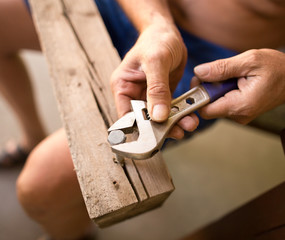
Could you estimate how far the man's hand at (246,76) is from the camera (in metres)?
0.66

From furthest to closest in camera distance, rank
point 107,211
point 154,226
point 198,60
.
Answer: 1. point 154,226
2. point 198,60
3. point 107,211

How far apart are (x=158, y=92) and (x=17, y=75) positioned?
112 cm

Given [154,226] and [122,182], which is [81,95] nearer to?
[122,182]

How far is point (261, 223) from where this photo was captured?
75 cm

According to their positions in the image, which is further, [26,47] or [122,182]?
[26,47]

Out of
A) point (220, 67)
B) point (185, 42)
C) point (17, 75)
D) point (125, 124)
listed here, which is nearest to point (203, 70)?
point (220, 67)

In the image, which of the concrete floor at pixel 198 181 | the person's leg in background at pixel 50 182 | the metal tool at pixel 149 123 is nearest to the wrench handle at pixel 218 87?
Answer: the metal tool at pixel 149 123

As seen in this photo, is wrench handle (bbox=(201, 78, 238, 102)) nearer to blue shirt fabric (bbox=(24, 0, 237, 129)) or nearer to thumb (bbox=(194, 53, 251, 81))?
A: thumb (bbox=(194, 53, 251, 81))

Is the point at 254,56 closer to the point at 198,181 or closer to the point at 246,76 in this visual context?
the point at 246,76

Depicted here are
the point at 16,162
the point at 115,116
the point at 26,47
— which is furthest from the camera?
the point at 16,162

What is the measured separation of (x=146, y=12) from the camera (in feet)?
2.84

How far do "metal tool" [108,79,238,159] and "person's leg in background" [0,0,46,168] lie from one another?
0.87m

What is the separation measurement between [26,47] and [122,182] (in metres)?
1.03

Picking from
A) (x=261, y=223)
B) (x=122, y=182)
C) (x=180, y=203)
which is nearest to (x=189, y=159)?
(x=180, y=203)
